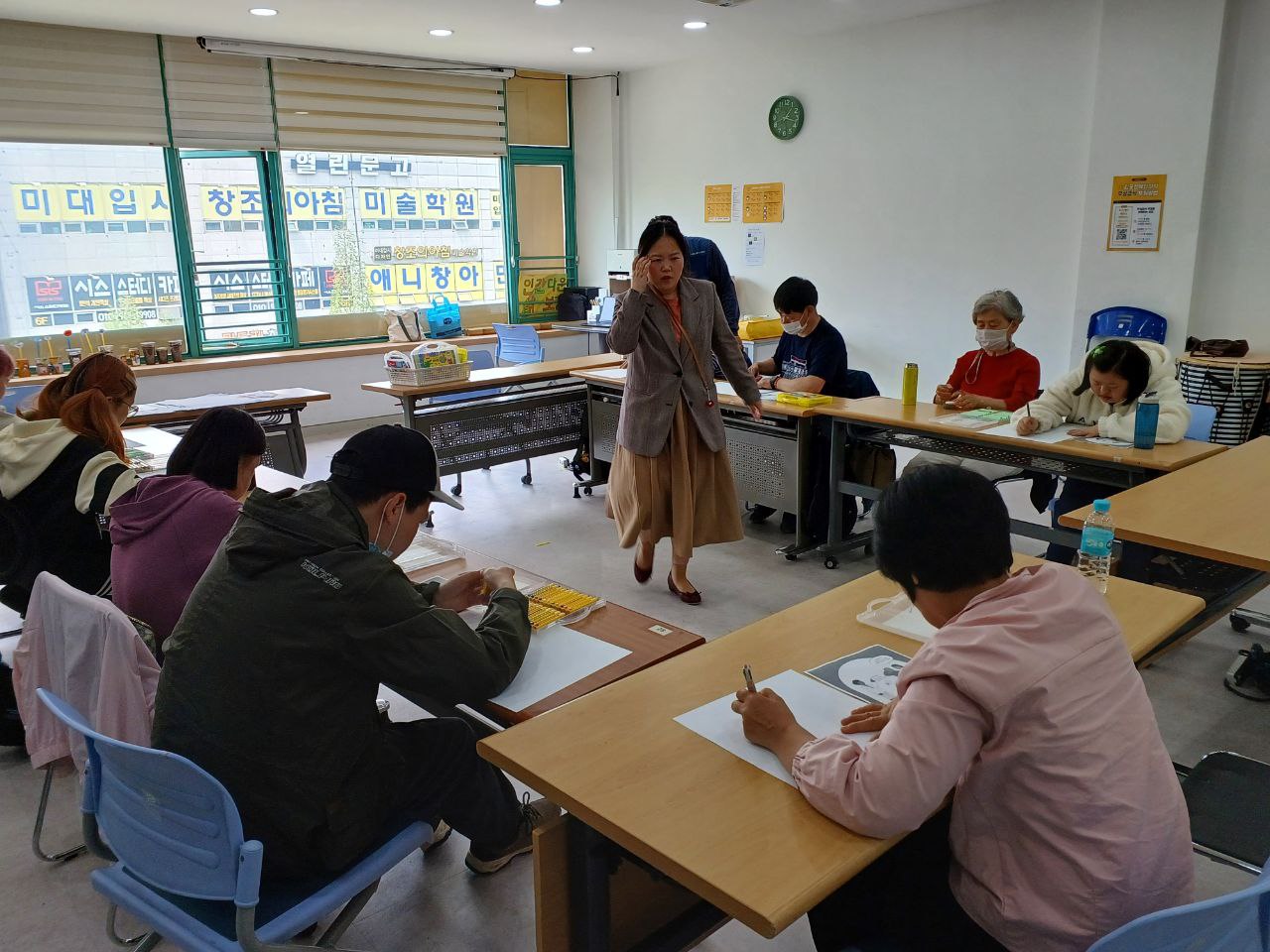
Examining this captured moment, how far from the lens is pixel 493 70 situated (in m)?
7.92

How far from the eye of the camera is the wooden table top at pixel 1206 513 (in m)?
2.21

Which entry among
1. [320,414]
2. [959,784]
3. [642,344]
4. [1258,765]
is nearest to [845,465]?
[642,344]

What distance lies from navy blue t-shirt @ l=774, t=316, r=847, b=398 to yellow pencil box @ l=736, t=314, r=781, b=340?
2477 millimetres

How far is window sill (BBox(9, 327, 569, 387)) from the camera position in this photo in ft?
21.6

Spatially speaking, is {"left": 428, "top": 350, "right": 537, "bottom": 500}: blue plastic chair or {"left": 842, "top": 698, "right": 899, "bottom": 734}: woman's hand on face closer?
{"left": 842, "top": 698, "right": 899, "bottom": 734}: woman's hand on face

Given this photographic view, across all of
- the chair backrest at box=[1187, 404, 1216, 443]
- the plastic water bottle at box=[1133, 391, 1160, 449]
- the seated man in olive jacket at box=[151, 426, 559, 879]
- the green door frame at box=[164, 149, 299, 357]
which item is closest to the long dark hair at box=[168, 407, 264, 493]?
the seated man in olive jacket at box=[151, 426, 559, 879]

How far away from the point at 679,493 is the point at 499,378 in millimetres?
1844

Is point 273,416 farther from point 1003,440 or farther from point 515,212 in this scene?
point 515,212

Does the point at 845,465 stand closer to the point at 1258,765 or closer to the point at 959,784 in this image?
the point at 1258,765

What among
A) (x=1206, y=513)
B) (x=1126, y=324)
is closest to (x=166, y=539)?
(x=1206, y=513)

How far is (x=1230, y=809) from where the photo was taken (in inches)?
66.1

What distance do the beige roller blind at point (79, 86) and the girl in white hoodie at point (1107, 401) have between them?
612 centimetres

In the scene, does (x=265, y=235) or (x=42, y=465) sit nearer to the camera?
(x=42, y=465)

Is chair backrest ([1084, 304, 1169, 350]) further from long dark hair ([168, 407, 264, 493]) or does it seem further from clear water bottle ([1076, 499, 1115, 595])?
long dark hair ([168, 407, 264, 493])
